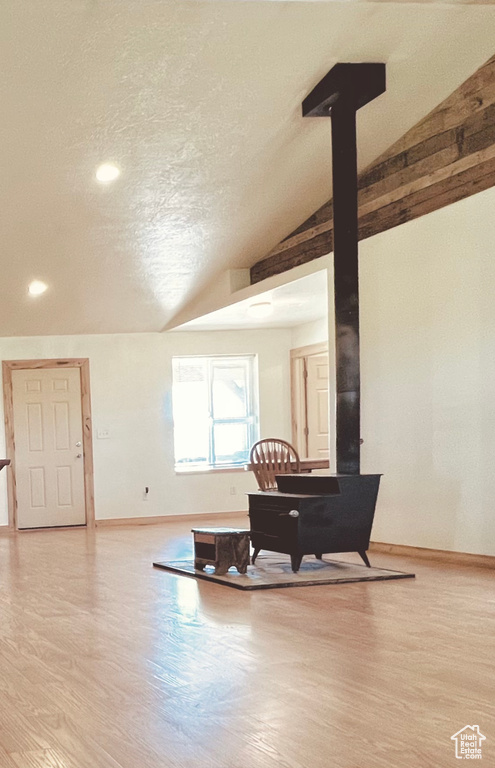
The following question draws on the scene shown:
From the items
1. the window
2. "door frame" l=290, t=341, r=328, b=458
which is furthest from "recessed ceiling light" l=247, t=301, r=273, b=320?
the window

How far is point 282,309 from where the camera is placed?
957cm

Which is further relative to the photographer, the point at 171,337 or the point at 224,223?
the point at 171,337

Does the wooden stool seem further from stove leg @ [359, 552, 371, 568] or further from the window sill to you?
the window sill

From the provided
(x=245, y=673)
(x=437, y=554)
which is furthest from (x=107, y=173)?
(x=245, y=673)

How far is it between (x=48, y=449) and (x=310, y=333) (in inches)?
131

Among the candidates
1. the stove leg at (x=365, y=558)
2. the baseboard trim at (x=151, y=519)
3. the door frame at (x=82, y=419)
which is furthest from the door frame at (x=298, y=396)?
the stove leg at (x=365, y=558)

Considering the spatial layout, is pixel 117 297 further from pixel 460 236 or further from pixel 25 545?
pixel 460 236

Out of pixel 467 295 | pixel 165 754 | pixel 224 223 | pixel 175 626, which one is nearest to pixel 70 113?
pixel 224 223

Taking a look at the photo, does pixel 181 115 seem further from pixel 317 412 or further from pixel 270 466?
pixel 317 412

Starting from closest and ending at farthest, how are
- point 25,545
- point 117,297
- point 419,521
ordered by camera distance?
point 419,521 → point 25,545 → point 117,297

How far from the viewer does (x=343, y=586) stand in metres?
5.39

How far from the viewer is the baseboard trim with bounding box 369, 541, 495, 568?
6.02 metres

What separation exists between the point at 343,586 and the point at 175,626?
1343 mm

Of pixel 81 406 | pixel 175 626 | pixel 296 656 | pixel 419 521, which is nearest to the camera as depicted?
pixel 296 656
